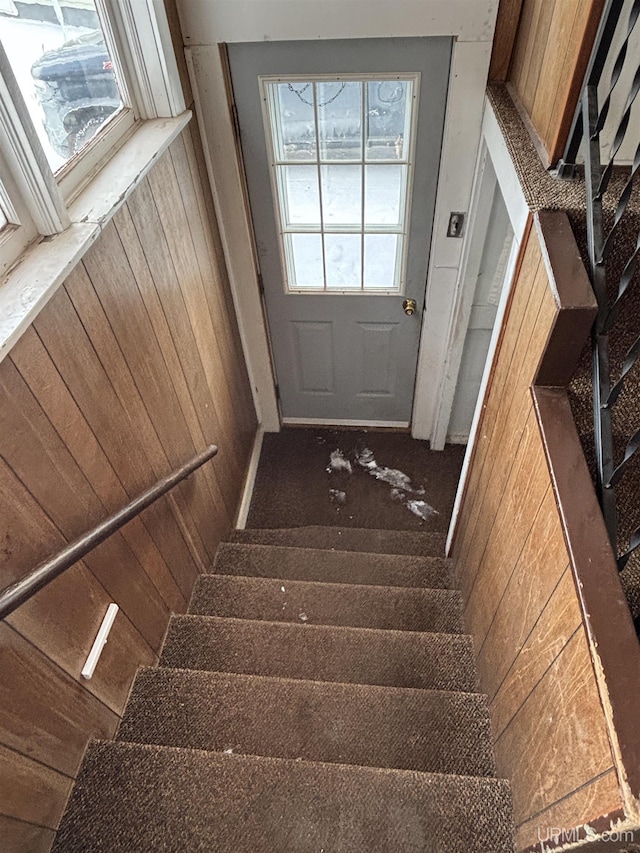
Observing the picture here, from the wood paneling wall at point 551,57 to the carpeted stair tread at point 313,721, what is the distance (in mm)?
1627

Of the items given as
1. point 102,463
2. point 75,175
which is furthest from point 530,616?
point 75,175

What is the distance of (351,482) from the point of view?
314 cm

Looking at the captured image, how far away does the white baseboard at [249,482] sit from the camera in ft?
9.44

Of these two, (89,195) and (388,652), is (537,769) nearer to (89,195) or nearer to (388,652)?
(388,652)

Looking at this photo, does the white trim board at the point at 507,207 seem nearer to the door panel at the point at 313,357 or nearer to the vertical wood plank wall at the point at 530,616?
the vertical wood plank wall at the point at 530,616

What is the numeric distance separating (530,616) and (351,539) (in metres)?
1.51

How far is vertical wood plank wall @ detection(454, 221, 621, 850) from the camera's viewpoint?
942 millimetres

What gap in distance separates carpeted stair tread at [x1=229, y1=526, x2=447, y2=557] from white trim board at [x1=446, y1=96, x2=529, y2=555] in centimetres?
42

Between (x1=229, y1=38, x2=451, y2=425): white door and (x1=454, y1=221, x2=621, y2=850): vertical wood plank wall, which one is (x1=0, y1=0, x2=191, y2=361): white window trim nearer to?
(x1=229, y1=38, x2=451, y2=425): white door

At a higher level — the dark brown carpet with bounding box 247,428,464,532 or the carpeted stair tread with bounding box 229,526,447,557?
the dark brown carpet with bounding box 247,428,464,532

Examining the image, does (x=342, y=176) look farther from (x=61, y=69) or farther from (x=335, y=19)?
(x=61, y=69)

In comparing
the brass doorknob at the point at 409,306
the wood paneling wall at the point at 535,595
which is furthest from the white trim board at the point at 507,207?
the brass doorknob at the point at 409,306

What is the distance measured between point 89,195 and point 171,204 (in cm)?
46

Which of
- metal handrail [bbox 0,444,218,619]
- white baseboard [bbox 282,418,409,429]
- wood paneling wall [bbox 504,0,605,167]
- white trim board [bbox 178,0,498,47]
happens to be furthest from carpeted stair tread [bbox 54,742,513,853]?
white trim board [bbox 178,0,498,47]
